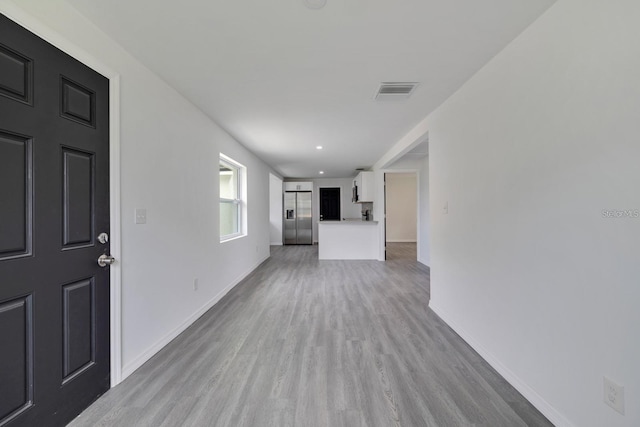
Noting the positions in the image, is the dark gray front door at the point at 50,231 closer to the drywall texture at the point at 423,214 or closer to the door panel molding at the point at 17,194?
the door panel molding at the point at 17,194

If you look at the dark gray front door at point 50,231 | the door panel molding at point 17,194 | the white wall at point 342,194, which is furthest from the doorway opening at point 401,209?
the door panel molding at point 17,194

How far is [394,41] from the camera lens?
A: 5.87 feet

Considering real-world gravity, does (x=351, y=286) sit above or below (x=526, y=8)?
below

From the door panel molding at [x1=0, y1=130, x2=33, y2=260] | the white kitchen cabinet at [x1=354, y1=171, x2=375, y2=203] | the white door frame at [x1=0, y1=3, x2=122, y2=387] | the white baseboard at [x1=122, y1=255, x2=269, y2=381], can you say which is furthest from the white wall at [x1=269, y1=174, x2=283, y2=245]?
the door panel molding at [x1=0, y1=130, x2=33, y2=260]

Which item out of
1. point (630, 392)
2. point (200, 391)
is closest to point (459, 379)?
point (630, 392)

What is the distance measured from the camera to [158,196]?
2236mm

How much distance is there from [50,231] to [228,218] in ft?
9.69

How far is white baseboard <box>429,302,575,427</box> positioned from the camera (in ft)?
4.70

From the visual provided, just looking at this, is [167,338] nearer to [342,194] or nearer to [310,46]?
[310,46]

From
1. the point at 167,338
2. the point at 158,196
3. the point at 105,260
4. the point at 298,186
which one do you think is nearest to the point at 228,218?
the point at 158,196

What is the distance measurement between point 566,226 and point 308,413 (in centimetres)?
174

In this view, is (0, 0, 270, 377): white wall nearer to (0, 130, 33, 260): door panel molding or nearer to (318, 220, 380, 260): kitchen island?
(0, 130, 33, 260): door panel molding

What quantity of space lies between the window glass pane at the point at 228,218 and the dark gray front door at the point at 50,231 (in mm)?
2344

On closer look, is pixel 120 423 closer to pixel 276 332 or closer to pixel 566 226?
pixel 276 332
